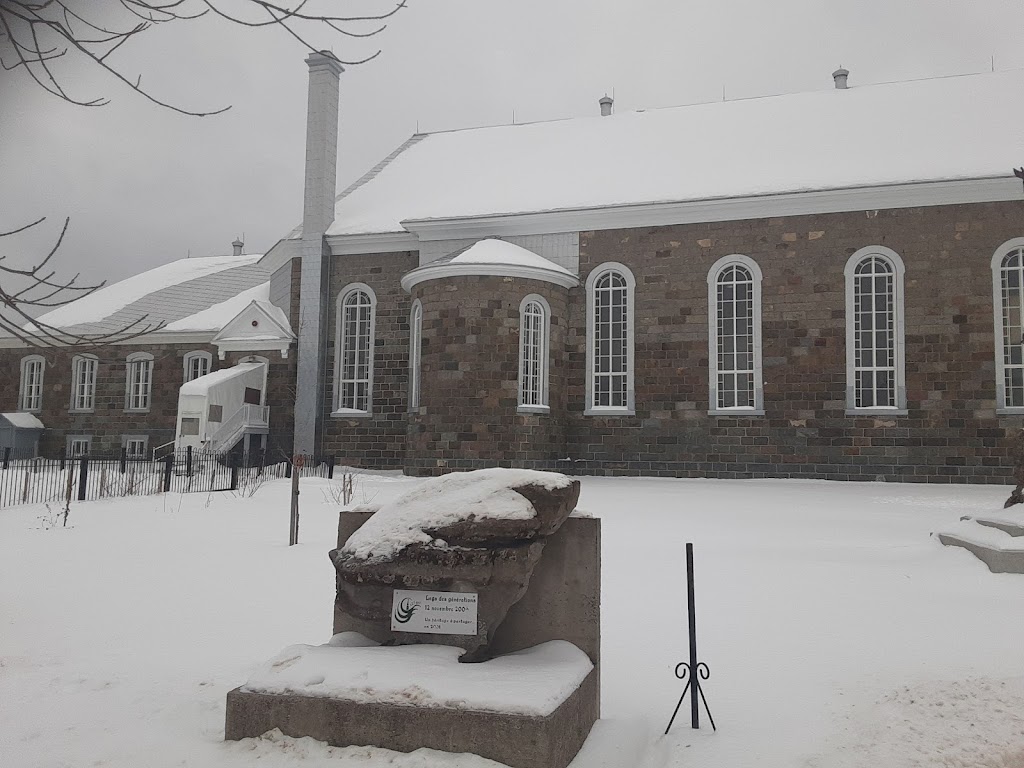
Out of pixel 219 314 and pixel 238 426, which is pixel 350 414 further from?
pixel 219 314

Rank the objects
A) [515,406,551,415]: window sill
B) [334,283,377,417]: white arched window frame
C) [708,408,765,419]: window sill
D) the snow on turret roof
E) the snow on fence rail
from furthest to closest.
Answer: [334,283,377,417]: white arched window frame, the snow on turret roof, [515,406,551,415]: window sill, [708,408,765,419]: window sill, the snow on fence rail

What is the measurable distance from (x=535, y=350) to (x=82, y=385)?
16900mm

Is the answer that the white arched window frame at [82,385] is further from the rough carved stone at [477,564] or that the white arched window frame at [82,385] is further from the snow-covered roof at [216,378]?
the rough carved stone at [477,564]

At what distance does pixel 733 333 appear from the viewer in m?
20.0

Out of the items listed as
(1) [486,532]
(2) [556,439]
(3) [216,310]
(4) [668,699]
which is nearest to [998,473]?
(2) [556,439]

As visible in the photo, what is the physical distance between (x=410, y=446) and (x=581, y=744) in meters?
16.7

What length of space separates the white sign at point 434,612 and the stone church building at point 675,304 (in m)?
15.0

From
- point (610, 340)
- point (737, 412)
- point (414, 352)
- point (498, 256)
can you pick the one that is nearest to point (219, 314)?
A: point (414, 352)

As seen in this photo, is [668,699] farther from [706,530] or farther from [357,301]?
[357,301]

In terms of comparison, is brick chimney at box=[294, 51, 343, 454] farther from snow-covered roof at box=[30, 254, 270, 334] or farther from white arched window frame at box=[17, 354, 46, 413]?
white arched window frame at box=[17, 354, 46, 413]

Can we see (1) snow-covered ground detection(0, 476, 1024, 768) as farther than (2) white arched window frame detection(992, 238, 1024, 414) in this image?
No

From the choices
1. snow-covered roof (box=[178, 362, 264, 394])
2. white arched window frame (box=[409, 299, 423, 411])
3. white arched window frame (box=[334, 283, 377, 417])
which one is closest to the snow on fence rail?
snow-covered roof (box=[178, 362, 264, 394])

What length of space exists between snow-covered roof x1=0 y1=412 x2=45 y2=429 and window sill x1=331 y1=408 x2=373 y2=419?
1181 cm

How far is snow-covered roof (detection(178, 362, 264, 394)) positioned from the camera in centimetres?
2184
